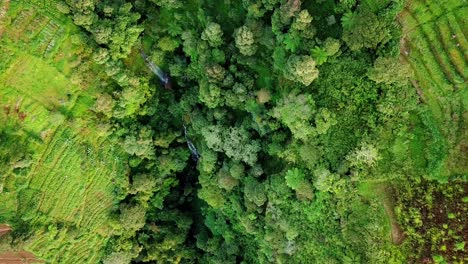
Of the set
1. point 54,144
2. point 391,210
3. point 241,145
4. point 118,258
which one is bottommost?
point 118,258

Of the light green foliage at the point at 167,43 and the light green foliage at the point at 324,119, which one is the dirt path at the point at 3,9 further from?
the light green foliage at the point at 324,119

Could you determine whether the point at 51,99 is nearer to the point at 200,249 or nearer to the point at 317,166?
the point at 200,249

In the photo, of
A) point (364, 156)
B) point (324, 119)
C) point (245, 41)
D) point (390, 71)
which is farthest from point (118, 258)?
point (390, 71)

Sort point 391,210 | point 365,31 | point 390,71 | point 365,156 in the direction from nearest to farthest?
point 390,71
point 365,31
point 365,156
point 391,210

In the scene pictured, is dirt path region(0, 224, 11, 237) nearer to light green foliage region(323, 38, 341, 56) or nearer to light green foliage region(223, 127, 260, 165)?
light green foliage region(223, 127, 260, 165)

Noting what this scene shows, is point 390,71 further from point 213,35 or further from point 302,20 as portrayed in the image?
point 213,35

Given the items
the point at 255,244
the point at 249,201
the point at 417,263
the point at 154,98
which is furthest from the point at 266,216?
the point at 154,98

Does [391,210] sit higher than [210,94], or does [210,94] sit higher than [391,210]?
[210,94]
